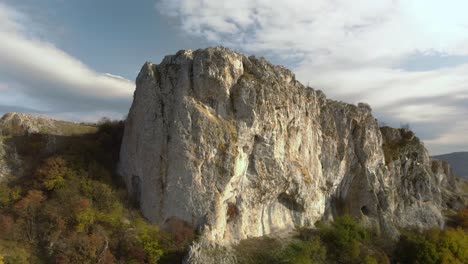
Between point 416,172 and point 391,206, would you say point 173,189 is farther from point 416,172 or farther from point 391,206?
point 416,172

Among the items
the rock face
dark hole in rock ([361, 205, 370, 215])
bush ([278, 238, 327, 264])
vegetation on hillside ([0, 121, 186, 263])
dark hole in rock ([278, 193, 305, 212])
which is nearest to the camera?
vegetation on hillside ([0, 121, 186, 263])

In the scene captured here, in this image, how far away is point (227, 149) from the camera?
1332 inches

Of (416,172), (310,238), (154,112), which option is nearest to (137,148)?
(154,112)

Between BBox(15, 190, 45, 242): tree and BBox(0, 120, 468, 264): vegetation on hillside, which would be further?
BBox(15, 190, 45, 242): tree

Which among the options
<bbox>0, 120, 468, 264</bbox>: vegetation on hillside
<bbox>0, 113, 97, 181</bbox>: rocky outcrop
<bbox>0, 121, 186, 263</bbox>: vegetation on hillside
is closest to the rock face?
<bbox>0, 120, 468, 264</bbox>: vegetation on hillside

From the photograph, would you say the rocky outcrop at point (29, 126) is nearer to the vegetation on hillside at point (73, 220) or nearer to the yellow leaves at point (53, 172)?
the vegetation on hillside at point (73, 220)

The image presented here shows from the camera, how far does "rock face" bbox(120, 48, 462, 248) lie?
3294 centimetres

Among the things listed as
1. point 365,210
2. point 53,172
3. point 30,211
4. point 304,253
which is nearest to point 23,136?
point 53,172

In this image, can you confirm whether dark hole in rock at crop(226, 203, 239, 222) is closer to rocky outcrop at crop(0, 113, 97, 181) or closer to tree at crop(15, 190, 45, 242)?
tree at crop(15, 190, 45, 242)

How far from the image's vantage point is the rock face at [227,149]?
108ft

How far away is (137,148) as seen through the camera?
36156 millimetres

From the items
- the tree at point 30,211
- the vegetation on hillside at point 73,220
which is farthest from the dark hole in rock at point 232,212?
the tree at point 30,211

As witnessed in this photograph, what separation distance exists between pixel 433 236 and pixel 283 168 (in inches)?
671

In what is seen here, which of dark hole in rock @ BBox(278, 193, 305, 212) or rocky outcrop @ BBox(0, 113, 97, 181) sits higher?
rocky outcrop @ BBox(0, 113, 97, 181)
